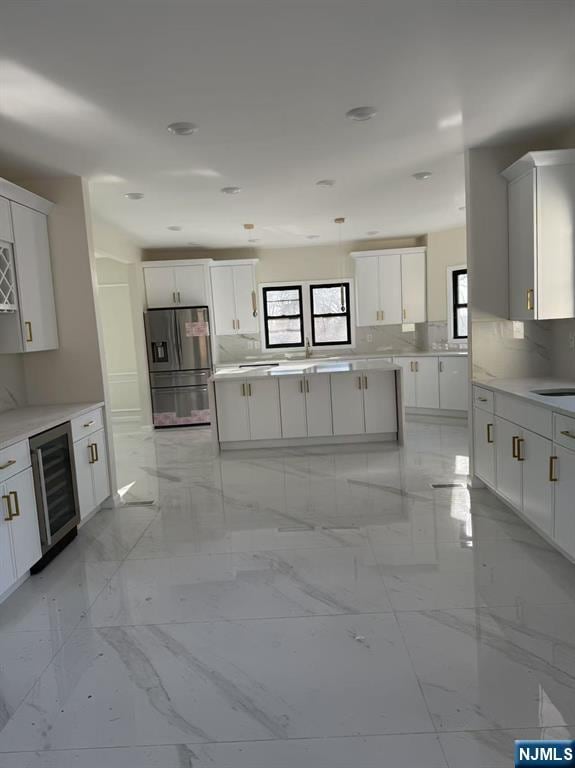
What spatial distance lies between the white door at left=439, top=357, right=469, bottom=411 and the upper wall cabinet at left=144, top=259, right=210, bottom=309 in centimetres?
353

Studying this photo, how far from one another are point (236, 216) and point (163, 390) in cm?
288

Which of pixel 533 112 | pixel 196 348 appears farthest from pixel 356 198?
pixel 196 348

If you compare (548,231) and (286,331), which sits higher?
(548,231)

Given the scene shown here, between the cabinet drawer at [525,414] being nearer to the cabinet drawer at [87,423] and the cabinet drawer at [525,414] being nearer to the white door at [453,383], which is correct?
the cabinet drawer at [87,423]

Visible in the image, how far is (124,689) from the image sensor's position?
2.00 m

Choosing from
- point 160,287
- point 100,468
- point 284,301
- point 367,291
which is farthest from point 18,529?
point 367,291

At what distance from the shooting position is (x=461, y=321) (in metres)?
7.38

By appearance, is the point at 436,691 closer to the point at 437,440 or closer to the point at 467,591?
the point at 467,591

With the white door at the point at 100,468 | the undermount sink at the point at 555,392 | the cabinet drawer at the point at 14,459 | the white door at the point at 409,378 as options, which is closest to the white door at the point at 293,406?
the white door at the point at 409,378

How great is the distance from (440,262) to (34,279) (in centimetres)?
563

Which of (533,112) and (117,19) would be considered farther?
(533,112)

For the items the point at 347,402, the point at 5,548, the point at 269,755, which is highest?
the point at 347,402

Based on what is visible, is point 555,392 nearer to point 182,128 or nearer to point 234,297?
point 182,128

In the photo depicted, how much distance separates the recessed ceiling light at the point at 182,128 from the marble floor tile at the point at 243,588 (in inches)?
103
